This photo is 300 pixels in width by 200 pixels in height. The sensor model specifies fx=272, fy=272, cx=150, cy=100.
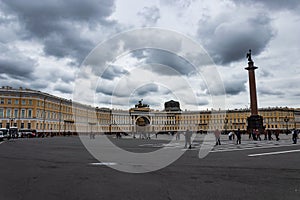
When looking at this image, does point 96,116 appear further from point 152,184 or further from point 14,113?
point 152,184

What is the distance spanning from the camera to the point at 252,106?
47.1 m

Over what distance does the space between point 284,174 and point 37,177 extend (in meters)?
7.88

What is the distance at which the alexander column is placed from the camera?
4544cm

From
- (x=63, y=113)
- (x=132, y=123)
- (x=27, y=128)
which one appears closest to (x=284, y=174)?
(x=27, y=128)

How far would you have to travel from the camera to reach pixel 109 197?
591cm

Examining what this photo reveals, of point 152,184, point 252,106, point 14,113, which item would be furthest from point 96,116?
point 152,184

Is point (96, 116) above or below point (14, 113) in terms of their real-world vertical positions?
above

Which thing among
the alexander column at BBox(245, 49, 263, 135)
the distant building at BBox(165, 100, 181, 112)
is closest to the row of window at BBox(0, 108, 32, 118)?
the alexander column at BBox(245, 49, 263, 135)

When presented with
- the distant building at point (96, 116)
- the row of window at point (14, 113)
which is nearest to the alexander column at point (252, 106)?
the distant building at point (96, 116)

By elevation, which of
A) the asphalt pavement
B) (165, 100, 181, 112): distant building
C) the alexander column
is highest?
(165, 100, 181, 112): distant building

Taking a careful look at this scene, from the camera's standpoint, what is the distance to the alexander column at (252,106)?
149 ft

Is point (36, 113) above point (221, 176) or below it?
above

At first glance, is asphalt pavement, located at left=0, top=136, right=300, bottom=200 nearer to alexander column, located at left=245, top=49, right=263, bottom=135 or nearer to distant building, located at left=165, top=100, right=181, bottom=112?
alexander column, located at left=245, top=49, right=263, bottom=135

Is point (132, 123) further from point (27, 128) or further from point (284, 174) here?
point (284, 174)
